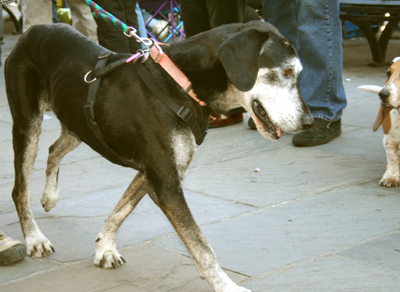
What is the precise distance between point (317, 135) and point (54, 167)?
99.4 inches

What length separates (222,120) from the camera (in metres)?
6.12

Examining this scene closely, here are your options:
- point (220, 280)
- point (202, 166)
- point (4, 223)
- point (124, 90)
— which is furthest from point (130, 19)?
point (220, 280)

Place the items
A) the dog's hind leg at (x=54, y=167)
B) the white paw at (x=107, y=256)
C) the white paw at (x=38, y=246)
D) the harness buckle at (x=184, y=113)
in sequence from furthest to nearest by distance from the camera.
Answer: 1. the dog's hind leg at (x=54, y=167)
2. the white paw at (x=38, y=246)
3. the white paw at (x=107, y=256)
4. the harness buckle at (x=184, y=113)

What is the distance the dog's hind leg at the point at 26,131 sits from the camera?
3.41 metres

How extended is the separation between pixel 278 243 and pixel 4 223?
1.85 metres

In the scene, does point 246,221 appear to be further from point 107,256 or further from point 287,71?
point 287,71

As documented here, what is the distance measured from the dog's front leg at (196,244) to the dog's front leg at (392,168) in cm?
200

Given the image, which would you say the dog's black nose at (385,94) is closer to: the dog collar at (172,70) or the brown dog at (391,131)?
the brown dog at (391,131)

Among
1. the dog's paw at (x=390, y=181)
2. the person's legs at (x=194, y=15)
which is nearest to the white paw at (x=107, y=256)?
the dog's paw at (x=390, y=181)

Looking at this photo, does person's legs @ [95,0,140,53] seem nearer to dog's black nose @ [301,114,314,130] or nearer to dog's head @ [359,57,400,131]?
dog's head @ [359,57,400,131]

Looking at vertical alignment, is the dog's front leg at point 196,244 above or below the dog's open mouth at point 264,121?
below

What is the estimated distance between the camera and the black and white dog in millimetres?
2715

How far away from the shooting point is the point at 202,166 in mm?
4949

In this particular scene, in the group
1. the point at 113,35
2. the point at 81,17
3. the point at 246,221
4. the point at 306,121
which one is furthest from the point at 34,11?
the point at 306,121
